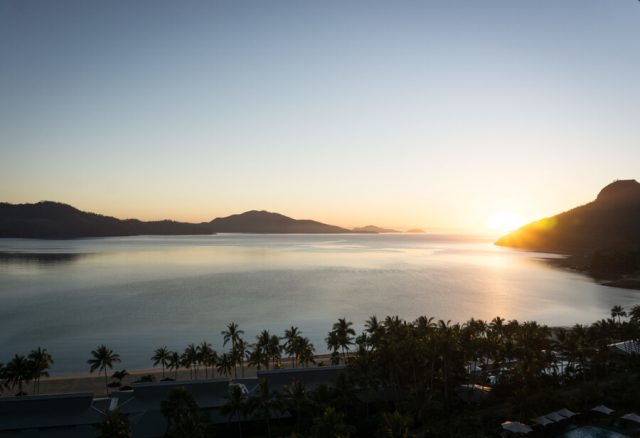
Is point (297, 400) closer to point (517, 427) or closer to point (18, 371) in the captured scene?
point (517, 427)

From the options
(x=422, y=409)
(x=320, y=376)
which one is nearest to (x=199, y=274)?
(x=320, y=376)

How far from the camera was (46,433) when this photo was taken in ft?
129

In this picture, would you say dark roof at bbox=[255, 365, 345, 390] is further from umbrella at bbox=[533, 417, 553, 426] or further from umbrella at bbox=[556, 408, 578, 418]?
umbrella at bbox=[556, 408, 578, 418]

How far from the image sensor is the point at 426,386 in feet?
162

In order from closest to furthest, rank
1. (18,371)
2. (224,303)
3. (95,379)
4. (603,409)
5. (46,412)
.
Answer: (603,409) → (46,412) → (18,371) → (95,379) → (224,303)

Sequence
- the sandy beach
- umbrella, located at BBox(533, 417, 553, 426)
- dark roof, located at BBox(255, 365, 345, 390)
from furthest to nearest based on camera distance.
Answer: the sandy beach
dark roof, located at BBox(255, 365, 345, 390)
umbrella, located at BBox(533, 417, 553, 426)

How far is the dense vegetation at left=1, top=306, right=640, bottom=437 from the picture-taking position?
38125 mm

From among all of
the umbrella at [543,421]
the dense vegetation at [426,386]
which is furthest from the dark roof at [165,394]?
the umbrella at [543,421]

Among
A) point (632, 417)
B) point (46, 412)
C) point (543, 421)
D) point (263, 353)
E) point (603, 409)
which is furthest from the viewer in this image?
point (263, 353)

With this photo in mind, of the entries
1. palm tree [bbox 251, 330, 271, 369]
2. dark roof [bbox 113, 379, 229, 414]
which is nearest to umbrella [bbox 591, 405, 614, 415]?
dark roof [bbox 113, 379, 229, 414]

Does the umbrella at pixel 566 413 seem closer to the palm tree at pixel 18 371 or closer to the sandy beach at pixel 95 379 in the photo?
the sandy beach at pixel 95 379

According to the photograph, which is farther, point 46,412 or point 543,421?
point 46,412

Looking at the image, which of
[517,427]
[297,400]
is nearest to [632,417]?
[517,427]

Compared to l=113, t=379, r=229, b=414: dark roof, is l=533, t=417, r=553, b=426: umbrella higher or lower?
higher
